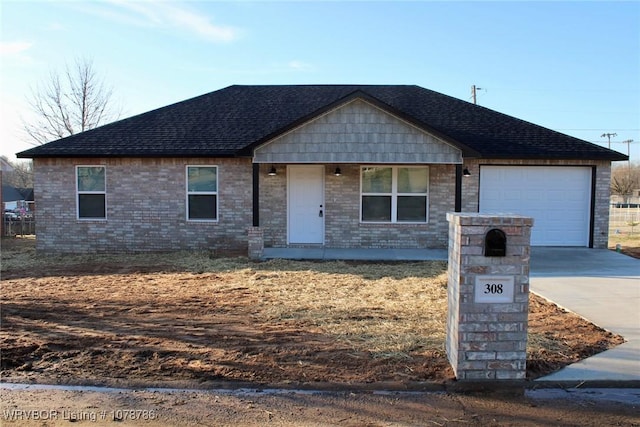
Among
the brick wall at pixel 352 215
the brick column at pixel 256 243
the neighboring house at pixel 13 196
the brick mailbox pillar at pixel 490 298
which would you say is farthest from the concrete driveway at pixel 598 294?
the neighboring house at pixel 13 196

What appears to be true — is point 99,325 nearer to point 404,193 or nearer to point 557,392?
point 557,392

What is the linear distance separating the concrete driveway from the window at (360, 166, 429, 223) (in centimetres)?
336

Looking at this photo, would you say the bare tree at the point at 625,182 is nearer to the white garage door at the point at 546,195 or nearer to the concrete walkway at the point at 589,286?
the white garage door at the point at 546,195

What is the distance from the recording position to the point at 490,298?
445 centimetres

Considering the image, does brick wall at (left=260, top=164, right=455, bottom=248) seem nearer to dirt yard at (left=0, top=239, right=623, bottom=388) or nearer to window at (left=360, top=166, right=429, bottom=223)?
window at (left=360, top=166, right=429, bottom=223)

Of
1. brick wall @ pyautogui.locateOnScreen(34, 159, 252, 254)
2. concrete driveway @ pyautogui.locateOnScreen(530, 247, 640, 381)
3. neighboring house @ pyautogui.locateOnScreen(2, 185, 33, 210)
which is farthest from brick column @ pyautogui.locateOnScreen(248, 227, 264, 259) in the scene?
neighboring house @ pyautogui.locateOnScreen(2, 185, 33, 210)

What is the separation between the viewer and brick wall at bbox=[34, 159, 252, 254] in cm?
1398

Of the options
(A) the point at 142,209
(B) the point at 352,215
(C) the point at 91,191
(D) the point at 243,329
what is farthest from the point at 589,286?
(C) the point at 91,191

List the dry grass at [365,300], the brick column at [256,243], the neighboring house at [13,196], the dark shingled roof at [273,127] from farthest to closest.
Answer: the neighboring house at [13,196], the dark shingled roof at [273,127], the brick column at [256,243], the dry grass at [365,300]

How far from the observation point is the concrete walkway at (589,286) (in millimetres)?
4738

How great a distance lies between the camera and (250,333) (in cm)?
588

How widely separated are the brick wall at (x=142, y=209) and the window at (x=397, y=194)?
11.5 ft

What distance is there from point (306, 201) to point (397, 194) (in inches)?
104

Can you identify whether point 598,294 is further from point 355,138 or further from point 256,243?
point 256,243
